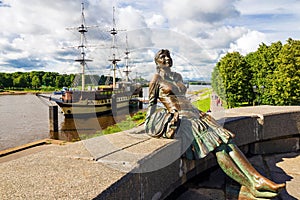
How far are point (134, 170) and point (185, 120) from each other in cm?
137

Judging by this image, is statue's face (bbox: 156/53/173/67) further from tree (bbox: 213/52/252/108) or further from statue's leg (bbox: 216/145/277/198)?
tree (bbox: 213/52/252/108)

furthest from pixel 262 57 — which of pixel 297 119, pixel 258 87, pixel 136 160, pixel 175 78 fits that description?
pixel 136 160

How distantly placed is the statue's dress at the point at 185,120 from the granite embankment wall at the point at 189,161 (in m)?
0.19

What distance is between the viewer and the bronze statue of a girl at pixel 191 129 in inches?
131

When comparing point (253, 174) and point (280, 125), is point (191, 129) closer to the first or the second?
point (253, 174)

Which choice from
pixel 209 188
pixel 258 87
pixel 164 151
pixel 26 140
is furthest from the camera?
pixel 258 87

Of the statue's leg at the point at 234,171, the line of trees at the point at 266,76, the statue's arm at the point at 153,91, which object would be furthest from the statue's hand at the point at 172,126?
the line of trees at the point at 266,76

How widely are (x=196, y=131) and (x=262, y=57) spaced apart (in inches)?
1027

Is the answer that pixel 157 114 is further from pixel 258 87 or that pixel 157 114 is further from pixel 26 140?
pixel 258 87

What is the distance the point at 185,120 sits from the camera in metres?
3.82

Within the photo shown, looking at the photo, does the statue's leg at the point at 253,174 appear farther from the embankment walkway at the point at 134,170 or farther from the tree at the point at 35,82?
the tree at the point at 35,82

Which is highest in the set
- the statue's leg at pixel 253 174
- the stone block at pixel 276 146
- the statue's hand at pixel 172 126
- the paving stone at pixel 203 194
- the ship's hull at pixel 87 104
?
the statue's hand at pixel 172 126

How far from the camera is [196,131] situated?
366cm

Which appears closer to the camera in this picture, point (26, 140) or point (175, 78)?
point (175, 78)
